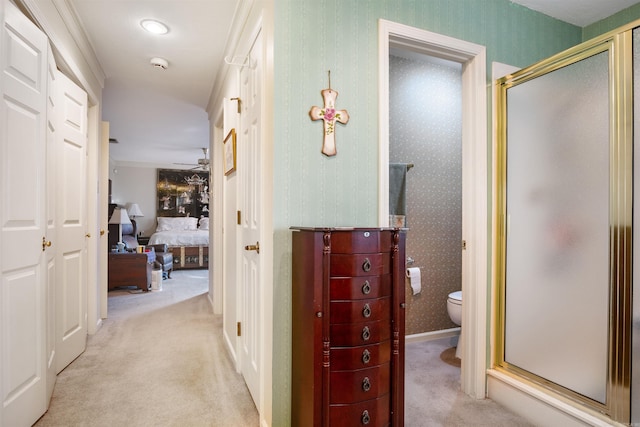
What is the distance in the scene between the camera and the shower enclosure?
1.62 metres

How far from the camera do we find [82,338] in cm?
289

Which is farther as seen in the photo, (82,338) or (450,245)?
(450,245)

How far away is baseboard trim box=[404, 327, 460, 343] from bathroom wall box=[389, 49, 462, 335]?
4 centimetres

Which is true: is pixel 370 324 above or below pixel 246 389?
above

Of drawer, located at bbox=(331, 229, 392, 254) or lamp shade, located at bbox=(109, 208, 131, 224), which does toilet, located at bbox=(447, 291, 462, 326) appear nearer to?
drawer, located at bbox=(331, 229, 392, 254)

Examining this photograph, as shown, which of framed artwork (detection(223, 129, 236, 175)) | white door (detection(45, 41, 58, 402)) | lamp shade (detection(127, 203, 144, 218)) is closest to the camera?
white door (detection(45, 41, 58, 402))

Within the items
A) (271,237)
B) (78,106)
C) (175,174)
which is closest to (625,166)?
(271,237)

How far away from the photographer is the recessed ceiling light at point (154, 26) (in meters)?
2.55

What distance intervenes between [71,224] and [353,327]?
2568 mm

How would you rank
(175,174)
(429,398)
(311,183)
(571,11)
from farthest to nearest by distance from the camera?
(175,174)
(571,11)
(429,398)
(311,183)

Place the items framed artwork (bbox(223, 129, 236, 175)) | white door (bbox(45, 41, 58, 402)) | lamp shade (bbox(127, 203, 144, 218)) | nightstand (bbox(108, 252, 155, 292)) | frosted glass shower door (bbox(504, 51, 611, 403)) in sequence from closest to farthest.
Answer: frosted glass shower door (bbox(504, 51, 611, 403))
white door (bbox(45, 41, 58, 402))
framed artwork (bbox(223, 129, 236, 175))
nightstand (bbox(108, 252, 155, 292))
lamp shade (bbox(127, 203, 144, 218))

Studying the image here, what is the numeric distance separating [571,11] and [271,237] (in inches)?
107

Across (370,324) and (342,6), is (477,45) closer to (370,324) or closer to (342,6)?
(342,6)

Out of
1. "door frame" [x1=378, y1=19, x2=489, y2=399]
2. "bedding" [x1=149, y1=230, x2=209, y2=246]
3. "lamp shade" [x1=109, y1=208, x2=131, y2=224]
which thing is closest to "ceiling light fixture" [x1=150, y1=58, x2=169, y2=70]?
"door frame" [x1=378, y1=19, x2=489, y2=399]
